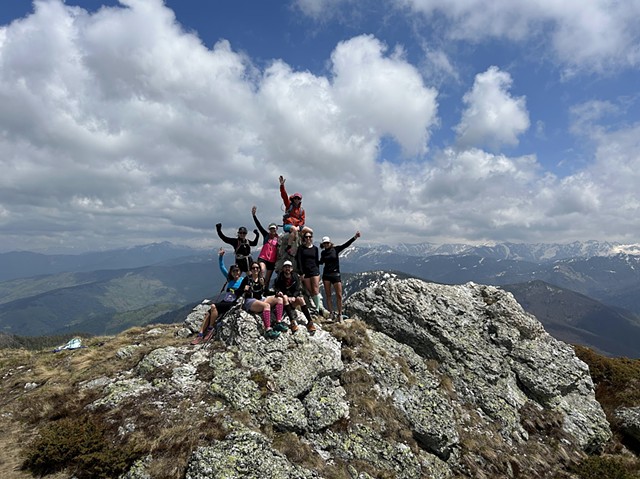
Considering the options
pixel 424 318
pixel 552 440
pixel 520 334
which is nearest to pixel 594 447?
pixel 552 440

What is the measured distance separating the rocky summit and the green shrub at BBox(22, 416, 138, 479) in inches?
2.1

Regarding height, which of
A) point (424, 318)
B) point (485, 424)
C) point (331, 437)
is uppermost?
point (424, 318)

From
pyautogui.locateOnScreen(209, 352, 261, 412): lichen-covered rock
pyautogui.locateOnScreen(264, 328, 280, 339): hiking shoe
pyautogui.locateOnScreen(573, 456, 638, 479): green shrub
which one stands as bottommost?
pyautogui.locateOnScreen(573, 456, 638, 479): green shrub

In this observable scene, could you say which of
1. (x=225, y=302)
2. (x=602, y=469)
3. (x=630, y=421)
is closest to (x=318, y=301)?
(x=225, y=302)

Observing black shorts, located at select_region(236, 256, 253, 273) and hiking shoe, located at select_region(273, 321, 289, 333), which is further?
black shorts, located at select_region(236, 256, 253, 273)

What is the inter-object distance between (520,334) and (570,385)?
10.7ft

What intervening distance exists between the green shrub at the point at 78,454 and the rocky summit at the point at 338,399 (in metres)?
0.05

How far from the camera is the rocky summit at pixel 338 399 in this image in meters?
9.31

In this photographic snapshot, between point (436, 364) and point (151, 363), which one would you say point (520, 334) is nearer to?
point (436, 364)

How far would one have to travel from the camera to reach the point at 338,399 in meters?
12.4

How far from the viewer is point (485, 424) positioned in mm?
14195

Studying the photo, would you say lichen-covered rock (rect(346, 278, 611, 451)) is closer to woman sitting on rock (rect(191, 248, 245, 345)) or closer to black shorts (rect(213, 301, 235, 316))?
woman sitting on rock (rect(191, 248, 245, 345))

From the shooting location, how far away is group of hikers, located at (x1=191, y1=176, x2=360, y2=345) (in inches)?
578

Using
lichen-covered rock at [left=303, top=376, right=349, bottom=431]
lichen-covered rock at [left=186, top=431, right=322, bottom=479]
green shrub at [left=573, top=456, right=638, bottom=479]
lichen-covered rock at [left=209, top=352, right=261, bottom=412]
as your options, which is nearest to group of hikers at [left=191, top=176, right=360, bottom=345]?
lichen-covered rock at [left=209, top=352, right=261, bottom=412]
